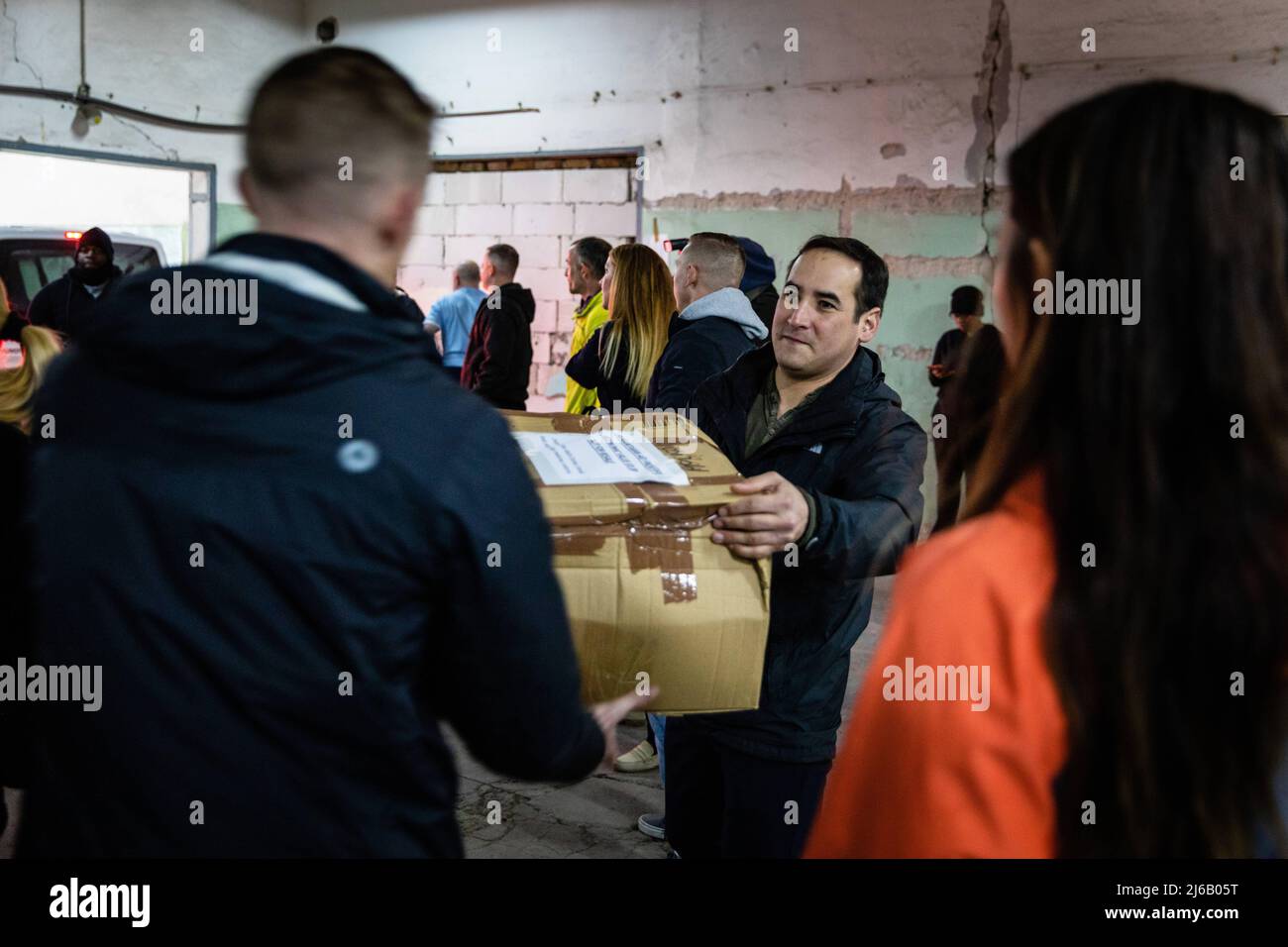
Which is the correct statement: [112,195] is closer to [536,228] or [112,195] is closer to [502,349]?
[536,228]

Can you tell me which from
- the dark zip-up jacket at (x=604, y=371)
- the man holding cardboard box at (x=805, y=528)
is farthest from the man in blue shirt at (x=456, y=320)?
the man holding cardboard box at (x=805, y=528)

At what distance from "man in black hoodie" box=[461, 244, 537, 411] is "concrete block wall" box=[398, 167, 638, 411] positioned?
3.76 feet

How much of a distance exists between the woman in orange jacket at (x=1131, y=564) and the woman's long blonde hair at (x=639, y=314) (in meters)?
3.32

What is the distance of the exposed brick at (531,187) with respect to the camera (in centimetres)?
834

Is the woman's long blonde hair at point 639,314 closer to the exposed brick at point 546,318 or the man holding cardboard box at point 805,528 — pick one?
the man holding cardboard box at point 805,528

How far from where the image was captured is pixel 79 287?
6.18 metres

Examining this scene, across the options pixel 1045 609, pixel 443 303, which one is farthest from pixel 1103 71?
pixel 1045 609

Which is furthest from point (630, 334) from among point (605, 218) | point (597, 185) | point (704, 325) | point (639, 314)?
point (597, 185)

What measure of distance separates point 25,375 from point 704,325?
200 cm
